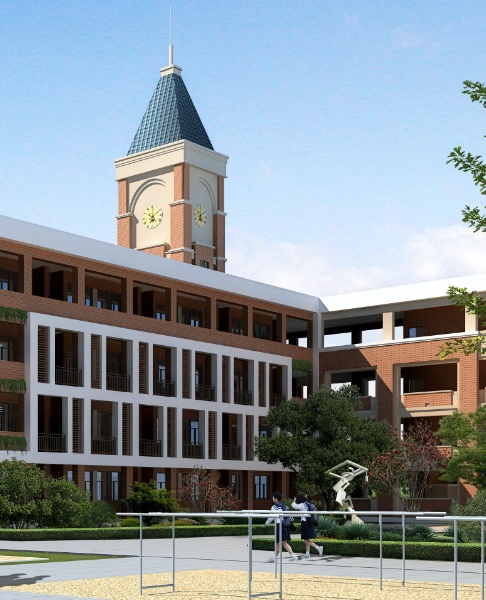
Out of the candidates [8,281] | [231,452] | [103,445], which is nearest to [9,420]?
[103,445]

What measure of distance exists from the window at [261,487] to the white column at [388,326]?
10.5m

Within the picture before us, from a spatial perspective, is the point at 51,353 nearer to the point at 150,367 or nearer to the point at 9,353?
the point at 9,353

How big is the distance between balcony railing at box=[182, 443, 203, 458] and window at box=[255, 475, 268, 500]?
5.37m

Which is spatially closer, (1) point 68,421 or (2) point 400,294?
(1) point 68,421

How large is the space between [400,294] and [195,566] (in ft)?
123

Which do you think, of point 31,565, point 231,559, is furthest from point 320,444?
point 31,565

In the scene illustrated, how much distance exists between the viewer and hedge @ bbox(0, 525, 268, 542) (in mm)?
33812

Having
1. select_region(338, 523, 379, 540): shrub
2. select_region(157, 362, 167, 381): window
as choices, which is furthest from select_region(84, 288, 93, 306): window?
select_region(338, 523, 379, 540): shrub

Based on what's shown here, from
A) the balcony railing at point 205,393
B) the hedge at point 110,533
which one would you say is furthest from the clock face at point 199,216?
the hedge at point 110,533

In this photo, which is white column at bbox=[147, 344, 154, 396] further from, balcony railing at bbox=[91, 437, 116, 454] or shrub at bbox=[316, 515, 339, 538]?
shrub at bbox=[316, 515, 339, 538]

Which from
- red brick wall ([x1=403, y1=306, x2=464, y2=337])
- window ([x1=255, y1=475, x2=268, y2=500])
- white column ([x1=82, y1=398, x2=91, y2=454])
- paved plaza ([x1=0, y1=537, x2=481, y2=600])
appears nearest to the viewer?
paved plaza ([x1=0, y1=537, x2=481, y2=600])

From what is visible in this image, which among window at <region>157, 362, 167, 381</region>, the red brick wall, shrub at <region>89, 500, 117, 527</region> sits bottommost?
shrub at <region>89, 500, 117, 527</region>

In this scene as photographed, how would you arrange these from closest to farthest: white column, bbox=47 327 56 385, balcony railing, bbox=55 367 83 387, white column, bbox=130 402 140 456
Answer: white column, bbox=47 327 56 385
balcony railing, bbox=55 367 83 387
white column, bbox=130 402 140 456

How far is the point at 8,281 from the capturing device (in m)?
48.2
